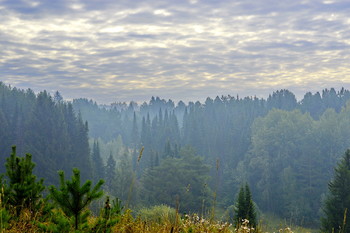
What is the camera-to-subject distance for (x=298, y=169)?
68.7 meters

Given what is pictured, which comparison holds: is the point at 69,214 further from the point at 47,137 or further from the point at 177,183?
the point at 47,137

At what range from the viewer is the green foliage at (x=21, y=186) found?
5898mm

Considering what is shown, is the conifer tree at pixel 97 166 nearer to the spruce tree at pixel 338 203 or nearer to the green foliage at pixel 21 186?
the spruce tree at pixel 338 203

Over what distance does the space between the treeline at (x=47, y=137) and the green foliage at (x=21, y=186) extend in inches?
2344

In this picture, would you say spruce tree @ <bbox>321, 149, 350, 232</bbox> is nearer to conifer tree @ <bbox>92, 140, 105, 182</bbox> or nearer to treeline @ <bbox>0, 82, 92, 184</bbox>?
Result: treeline @ <bbox>0, 82, 92, 184</bbox>

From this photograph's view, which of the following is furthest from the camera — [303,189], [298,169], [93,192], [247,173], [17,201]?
[247,173]

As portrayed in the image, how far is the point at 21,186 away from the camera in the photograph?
5.93 m

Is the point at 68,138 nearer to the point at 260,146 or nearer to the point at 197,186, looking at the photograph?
the point at 197,186

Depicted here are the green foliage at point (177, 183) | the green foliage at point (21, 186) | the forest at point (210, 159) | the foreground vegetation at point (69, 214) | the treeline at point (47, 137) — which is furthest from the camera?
the treeline at point (47, 137)

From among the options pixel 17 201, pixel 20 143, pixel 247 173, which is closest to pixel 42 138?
pixel 20 143

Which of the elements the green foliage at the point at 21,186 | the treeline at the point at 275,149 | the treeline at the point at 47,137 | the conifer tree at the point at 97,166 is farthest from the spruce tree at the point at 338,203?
the conifer tree at the point at 97,166

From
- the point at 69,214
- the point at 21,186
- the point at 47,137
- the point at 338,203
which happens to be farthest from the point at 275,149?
the point at 69,214

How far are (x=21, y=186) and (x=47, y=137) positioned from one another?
71.3 meters

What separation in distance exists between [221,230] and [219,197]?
6806 cm
